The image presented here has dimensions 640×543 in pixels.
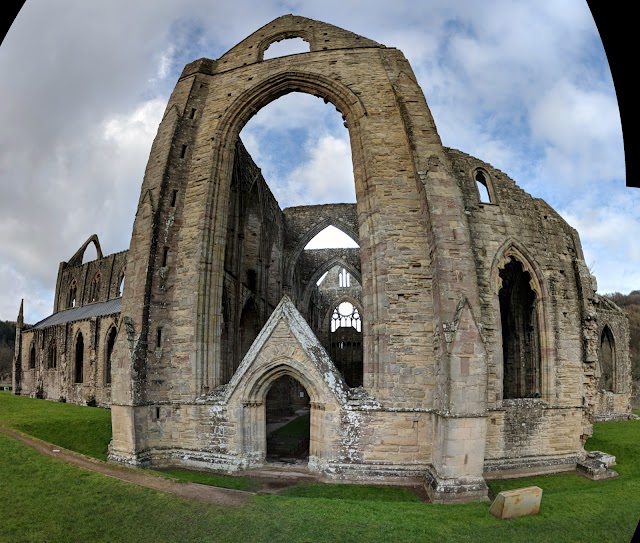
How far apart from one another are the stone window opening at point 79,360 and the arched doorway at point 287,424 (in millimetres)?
12383

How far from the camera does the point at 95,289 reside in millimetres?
31828

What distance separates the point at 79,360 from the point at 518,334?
23.9 meters

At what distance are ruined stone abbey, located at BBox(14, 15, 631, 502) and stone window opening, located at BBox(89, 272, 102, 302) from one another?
18930 mm

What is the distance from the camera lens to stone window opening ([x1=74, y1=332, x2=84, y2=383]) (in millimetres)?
26734

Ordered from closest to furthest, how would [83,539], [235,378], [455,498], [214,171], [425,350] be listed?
1. [83,539]
2. [455,498]
3. [425,350]
4. [235,378]
5. [214,171]

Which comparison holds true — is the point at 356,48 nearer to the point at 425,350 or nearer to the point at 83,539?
the point at 425,350

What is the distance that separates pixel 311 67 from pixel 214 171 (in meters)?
4.46

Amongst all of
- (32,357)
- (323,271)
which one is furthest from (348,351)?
(32,357)

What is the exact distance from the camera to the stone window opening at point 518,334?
14.7m

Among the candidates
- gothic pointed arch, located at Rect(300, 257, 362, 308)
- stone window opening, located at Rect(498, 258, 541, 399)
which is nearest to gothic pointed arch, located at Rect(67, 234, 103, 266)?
gothic pointed arch, located at Rect(300, 257, 362, 308)

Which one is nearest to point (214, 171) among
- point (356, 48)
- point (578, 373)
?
point (356, 48)

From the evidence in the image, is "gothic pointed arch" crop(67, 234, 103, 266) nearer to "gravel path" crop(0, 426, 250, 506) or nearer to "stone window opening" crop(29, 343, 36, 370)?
"stone window opening" crop(29, 343, 36, 370)

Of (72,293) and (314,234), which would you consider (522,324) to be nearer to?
(314,234)

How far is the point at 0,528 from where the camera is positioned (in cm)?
728
